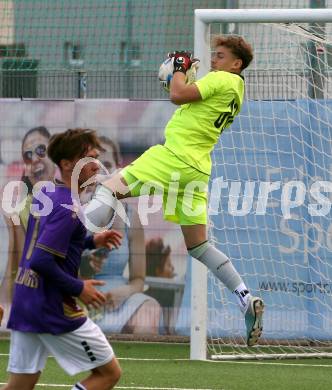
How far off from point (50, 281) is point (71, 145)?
27.8 inches

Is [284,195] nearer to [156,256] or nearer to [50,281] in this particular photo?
[156,256]

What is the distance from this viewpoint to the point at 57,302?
5598 mm

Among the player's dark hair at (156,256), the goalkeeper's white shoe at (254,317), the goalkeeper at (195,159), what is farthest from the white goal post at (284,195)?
the goalkeeper's white shoe at (254,317)

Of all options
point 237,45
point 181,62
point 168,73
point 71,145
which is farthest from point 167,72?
point 71,145

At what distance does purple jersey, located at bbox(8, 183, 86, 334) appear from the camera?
18.1ft

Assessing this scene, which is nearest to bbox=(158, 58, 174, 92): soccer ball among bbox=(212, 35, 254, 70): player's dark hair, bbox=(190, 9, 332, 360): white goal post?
bbox=(212, 35, 254, 70): player's dark hair

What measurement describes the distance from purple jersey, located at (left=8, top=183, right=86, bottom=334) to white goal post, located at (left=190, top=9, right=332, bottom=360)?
4.40 metres

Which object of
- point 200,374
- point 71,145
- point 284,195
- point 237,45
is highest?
point 237,45

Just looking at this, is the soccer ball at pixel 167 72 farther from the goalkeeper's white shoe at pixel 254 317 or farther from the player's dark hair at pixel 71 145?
the player's dark hair at pixel 71 145

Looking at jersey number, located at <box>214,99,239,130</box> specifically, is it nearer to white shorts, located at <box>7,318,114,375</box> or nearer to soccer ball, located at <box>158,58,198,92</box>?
soccer ball, located at <box>158,58,198,92</box>

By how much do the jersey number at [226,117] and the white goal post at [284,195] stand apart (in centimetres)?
177

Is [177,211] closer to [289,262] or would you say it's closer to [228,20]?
[228,20]

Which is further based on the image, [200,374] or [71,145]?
[200,374]

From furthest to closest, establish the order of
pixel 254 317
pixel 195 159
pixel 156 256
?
pixel 156 256 < pixel 195 159 < pixel 254 317
